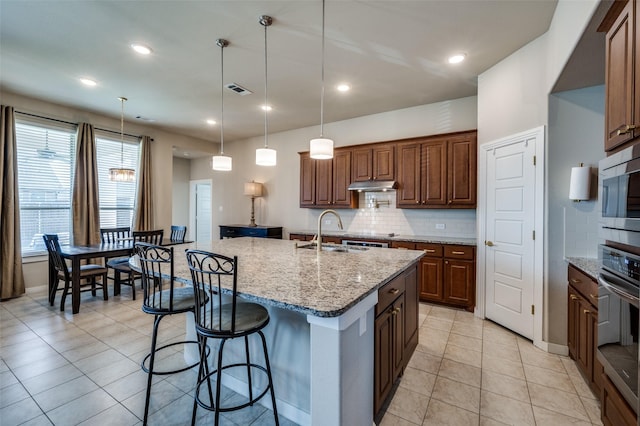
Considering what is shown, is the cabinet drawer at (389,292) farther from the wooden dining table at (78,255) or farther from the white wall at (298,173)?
the wooden dining table at (78,255)

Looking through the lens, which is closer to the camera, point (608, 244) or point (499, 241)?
point (608, 244)

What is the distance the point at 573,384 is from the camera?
2.14 meters

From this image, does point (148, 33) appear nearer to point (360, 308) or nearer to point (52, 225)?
point (360, 308)

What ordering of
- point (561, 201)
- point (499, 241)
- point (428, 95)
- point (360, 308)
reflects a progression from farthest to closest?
point (428, 95), point (499, 241), point (561, 201), point (360, 308)

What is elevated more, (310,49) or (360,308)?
(310,49)

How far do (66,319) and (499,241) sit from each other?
5014 mm

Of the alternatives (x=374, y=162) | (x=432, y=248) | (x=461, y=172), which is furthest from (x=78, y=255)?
(x=461, y=172)

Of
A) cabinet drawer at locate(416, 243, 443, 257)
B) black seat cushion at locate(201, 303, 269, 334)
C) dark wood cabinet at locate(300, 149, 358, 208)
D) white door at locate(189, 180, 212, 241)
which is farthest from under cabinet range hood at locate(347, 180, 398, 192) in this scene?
white door at locate(189, 180, 212, 241)

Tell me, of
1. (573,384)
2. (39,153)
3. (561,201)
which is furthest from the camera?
(39,153)

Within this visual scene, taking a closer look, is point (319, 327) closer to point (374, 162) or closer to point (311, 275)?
A: point (311, 275)

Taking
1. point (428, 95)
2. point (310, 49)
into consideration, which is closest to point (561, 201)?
point (428, 95)

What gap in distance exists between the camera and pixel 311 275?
68.8 inches

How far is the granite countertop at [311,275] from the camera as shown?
1.27m

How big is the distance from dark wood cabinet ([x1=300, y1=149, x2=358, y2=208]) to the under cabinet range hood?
0.65 feet
